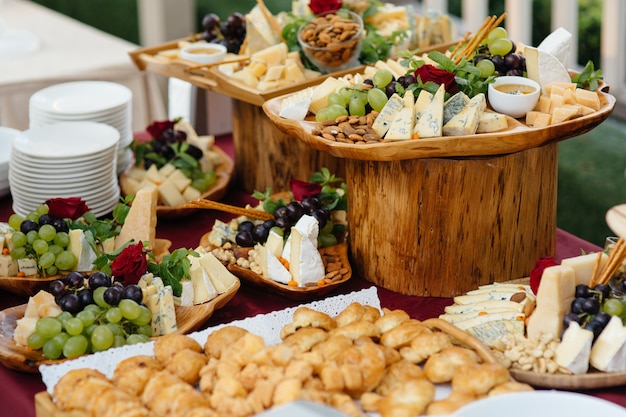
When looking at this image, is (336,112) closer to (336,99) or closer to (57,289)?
(336,99)

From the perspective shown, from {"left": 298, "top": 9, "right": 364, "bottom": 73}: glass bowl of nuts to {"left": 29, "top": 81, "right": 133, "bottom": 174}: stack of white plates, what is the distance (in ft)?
1.96

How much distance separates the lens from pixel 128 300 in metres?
1.58

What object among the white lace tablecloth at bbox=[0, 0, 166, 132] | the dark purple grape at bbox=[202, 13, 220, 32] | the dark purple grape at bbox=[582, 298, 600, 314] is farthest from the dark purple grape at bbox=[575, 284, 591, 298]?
the white lace tablecloth at bbox=[0, 0, 166, 132]

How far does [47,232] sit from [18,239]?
63mm

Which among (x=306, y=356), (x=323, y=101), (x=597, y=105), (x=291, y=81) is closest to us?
(x=306, y=356)

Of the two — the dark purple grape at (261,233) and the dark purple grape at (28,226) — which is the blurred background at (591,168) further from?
the dark purple grape at (28,226)

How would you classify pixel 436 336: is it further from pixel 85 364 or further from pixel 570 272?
pixel 85 364

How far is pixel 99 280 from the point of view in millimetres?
1625

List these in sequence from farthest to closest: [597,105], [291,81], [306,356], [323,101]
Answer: [291,81] < [323,101] < [597,105] < [306,356]

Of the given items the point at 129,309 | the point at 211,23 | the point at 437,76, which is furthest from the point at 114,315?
the point at 211,23

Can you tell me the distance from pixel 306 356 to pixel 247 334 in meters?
0.12

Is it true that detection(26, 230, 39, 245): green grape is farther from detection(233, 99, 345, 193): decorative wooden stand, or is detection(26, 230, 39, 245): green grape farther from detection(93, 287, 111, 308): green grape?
detection(233, 99, 345, 193): decorative wooden stand

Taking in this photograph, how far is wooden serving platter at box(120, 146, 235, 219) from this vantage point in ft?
7.36

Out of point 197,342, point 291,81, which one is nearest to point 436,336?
point 197,342
